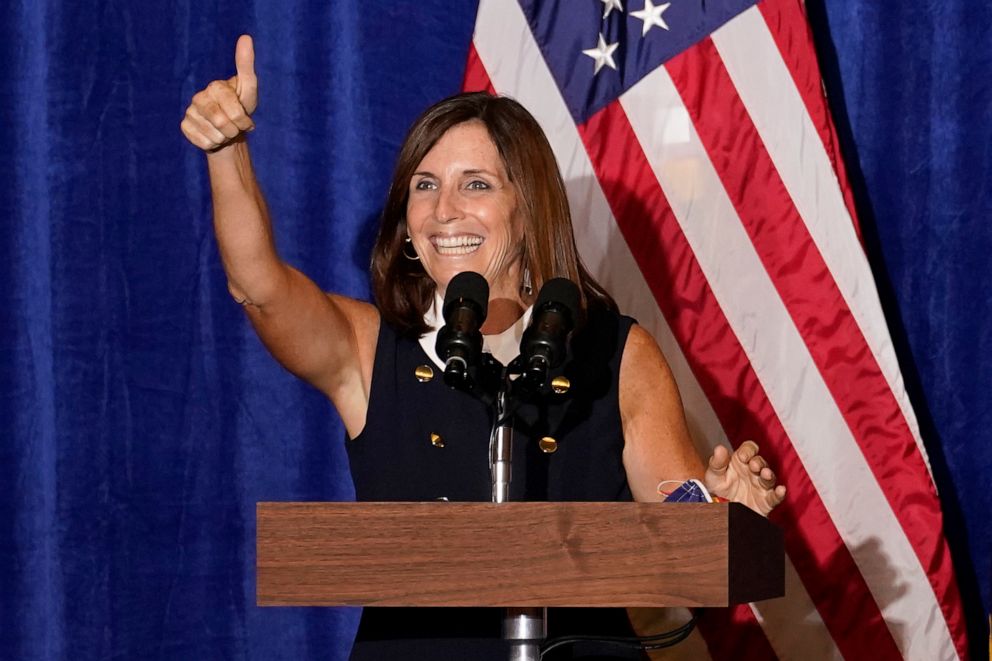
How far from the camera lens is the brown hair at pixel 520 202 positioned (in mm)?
1878

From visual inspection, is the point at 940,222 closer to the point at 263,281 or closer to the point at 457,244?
the point at 457,244

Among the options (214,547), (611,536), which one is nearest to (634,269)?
(214,547)

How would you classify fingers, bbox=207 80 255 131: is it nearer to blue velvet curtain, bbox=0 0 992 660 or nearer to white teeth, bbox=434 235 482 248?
white teeth, bbox=434 235 482 248

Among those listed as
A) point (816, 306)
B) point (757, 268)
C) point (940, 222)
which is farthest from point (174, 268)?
→ point (940, 222)

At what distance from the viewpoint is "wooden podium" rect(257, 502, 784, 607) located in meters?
1.10

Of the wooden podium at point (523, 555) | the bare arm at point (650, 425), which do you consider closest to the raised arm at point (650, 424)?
the bare arm at point (650, 425)

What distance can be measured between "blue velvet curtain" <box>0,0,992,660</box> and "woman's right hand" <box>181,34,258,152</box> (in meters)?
1.14

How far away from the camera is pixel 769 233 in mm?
2428

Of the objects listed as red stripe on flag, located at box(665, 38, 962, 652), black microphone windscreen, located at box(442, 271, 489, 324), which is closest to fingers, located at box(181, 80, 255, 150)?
black microphone windscreen, located at box(442, 271, 489, 324)

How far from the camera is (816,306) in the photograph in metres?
2.39

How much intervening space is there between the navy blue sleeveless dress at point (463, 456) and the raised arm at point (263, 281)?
1.7 inches

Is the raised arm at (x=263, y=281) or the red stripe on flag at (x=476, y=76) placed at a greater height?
the red stripe on flag at (x=476, y=76)

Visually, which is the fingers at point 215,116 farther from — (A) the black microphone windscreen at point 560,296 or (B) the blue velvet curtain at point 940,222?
(B) the blue velvet curtain at point 940,222

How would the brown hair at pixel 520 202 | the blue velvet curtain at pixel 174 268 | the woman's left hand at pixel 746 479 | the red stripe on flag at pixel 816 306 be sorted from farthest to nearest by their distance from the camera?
the blue velvet curtain at pixel 174 268 → the red stripe on flag at pixel 816 306 → the brown hair at pixel 520 202 → the woman's left hand at pixel 746 479
